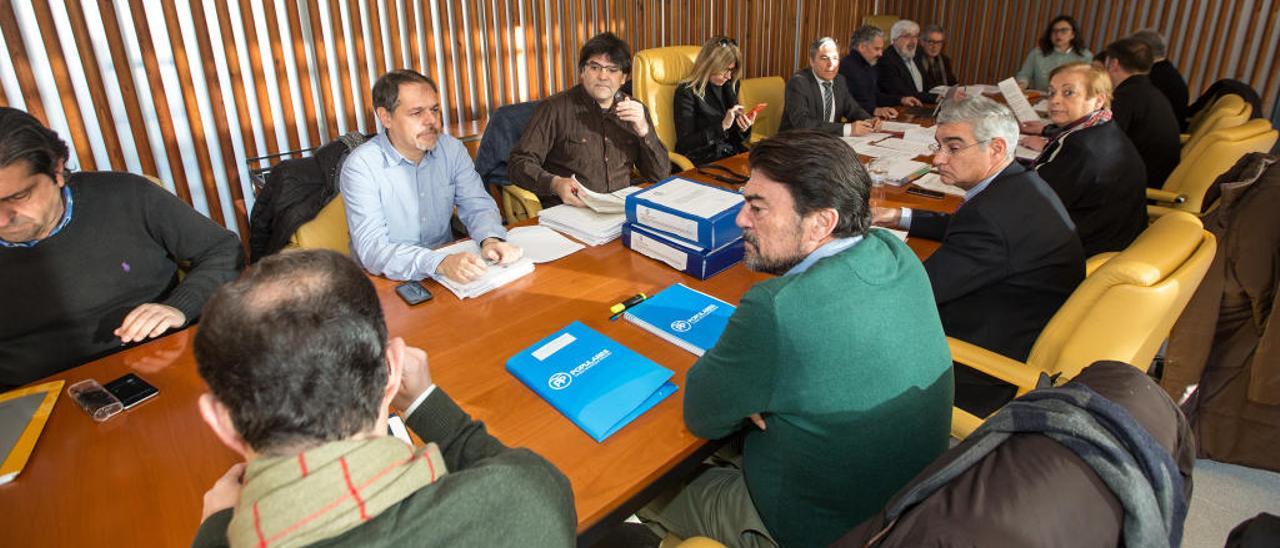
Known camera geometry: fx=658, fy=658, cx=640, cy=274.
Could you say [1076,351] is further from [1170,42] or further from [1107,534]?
[1170,42]

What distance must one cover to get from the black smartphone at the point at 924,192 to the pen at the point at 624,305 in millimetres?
1622

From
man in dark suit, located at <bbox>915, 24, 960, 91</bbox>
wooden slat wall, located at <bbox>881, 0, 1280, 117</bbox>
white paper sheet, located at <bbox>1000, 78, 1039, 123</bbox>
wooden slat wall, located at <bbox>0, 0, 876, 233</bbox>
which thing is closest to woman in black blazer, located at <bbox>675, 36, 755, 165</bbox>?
wooden slat wall, located at <bbox>0, 0, 876, 233</bbox>

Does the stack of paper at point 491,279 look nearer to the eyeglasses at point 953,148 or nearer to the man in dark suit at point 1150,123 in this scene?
the eyeglasses at point 953,148

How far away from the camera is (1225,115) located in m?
3.42

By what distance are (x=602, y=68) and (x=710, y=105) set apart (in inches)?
54.2

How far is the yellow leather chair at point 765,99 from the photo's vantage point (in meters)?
4.54

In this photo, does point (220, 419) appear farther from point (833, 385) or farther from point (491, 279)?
point (491, 279)

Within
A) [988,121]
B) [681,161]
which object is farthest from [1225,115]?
[681,161]

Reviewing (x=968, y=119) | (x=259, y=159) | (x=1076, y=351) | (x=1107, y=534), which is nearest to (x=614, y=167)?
(x=968, y=119)

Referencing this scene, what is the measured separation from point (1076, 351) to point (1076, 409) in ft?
2.96

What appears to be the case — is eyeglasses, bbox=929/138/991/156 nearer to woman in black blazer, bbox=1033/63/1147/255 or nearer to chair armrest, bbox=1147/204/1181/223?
woman in black blazer, bbox=1033/63/1147/255

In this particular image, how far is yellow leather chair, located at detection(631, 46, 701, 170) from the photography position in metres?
4.13

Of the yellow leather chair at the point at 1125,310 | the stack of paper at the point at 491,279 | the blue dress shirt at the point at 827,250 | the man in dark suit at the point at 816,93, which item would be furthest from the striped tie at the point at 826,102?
the blue dress shirt at the point at 827,250

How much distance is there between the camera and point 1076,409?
732 millimetres
